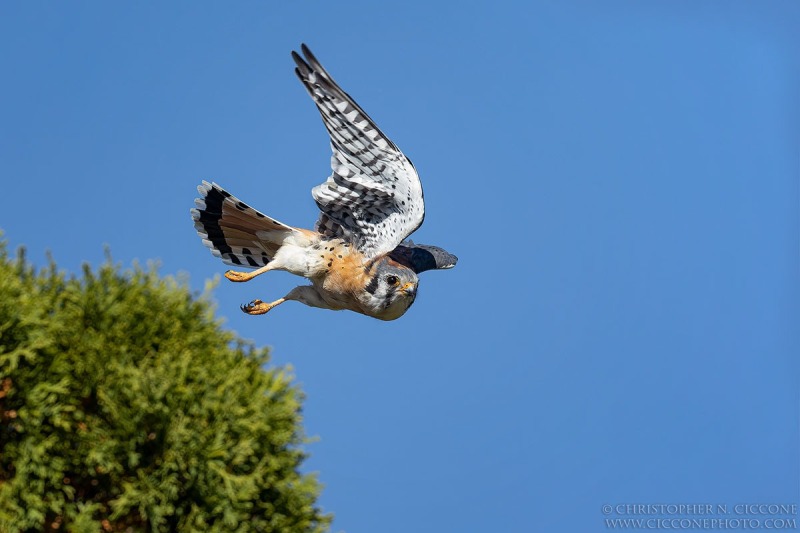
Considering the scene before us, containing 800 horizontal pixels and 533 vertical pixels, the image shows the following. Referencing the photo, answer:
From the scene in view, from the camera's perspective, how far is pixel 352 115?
11.2m

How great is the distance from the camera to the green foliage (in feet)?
28.6

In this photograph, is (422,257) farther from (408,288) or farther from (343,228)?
(343,228)

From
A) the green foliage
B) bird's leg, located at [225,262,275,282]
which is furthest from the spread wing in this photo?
the green foliage

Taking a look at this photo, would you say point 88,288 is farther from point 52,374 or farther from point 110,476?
→ point 110,476

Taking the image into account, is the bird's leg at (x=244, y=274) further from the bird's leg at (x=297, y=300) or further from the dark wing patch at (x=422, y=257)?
the dark wing patch at (x=422, y=257)

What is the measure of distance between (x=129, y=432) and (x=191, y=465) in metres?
0.52

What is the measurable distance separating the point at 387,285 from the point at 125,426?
3.93 meters

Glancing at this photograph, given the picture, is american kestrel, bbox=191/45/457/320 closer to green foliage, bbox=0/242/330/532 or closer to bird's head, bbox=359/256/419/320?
bird's head, bbox=359/256/419/320

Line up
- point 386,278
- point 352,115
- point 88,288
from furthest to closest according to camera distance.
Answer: point 386,278, point 352,115, point 88,288

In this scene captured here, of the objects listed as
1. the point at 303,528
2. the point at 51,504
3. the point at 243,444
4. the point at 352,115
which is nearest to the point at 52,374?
the point at 51,504

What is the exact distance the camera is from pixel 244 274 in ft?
40.7

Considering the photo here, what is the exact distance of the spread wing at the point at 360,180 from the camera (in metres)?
11.2

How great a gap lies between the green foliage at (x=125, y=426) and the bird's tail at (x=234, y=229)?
295 cm

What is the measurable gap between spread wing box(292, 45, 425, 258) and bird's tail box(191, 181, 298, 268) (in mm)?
616
